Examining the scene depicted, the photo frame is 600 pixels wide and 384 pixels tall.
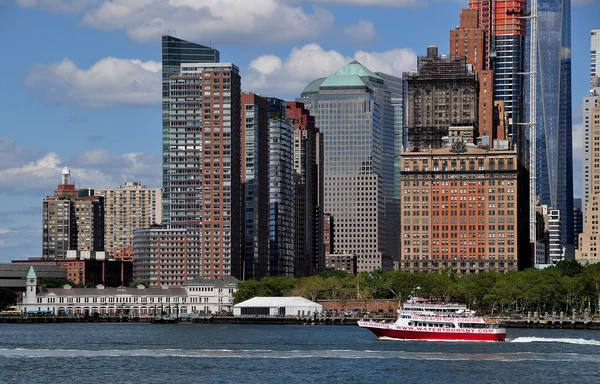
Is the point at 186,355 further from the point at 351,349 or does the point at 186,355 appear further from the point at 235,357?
the point at 351,349

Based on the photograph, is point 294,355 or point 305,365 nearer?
point 305,365

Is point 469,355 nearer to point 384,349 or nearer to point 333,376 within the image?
point 384,349

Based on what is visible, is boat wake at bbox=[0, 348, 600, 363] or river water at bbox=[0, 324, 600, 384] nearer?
river water at bbox=[0, 324, 600, 384]

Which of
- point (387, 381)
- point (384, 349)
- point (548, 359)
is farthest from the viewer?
point (384, 349)

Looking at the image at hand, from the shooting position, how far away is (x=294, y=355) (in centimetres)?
18462

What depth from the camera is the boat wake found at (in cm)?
17950

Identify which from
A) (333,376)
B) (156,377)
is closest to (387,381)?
(333,376)

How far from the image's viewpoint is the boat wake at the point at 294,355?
180 m

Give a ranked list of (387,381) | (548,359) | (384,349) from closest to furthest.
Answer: (387,381)
(548,359)
(384,349)

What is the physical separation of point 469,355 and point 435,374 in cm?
2723

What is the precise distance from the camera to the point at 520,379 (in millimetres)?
153875

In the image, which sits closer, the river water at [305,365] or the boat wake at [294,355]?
the river water at [305,365]

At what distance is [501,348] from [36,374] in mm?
72570

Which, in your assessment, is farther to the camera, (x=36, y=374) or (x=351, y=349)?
(x=351, y=349)
